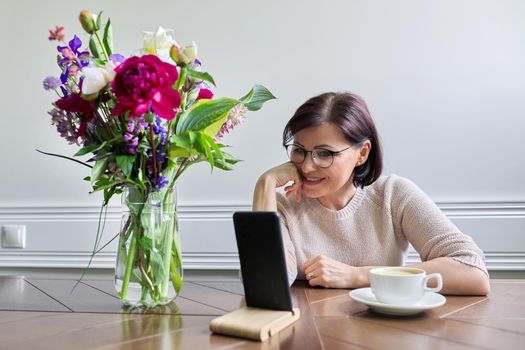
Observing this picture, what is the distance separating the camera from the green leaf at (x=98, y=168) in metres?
0.90

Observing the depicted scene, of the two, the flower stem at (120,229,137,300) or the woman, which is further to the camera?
the woman

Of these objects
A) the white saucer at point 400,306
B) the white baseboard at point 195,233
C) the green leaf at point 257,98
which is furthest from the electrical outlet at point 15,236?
the white saucer at point 400,306

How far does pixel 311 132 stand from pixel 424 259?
48 cm

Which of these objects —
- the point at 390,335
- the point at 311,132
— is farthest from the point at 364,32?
the point at 390,335

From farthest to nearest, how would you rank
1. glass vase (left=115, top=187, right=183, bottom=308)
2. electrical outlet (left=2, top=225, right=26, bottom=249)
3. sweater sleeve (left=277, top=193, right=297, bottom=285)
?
electrical outlet (left=2, top=225, right=26, bottom=249), sweater sleeve (left=277, top=193, right=297, bottom=285), glass vase (left=115, top=187, right=183, bottom=308)

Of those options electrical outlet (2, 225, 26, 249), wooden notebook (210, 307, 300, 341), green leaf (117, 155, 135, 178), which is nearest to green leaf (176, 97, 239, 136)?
green leaf (117, 155, 135, 178)

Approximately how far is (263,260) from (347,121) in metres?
0.72

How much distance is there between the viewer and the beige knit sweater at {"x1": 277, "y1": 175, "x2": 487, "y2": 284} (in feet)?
4.76

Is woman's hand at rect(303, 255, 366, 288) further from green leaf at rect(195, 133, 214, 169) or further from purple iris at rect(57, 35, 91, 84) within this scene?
purple iris at rect(57, 35, 91, 84)

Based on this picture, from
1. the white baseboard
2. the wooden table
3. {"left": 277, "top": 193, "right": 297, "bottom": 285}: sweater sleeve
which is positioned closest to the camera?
the wooden table

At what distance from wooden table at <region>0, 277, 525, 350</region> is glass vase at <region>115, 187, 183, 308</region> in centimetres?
4

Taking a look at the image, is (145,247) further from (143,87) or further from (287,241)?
(287,241)

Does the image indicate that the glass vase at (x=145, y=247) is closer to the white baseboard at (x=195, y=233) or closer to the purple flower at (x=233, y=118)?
the purple flower at (x=233, y=118)

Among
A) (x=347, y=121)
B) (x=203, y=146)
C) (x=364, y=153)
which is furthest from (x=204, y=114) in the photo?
(x=364, y=153)
